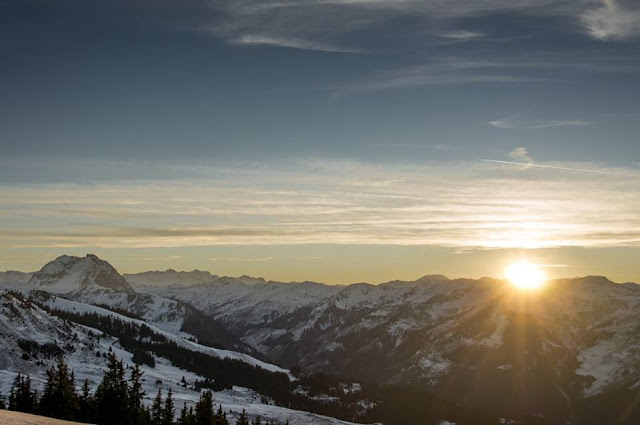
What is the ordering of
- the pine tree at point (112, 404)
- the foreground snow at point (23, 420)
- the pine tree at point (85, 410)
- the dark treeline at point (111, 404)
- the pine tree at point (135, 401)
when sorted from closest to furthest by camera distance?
the foreground snow at point (23, 420)
the pine tree at point (112, 404)
the dark treeline at point (111, 404)
the pine tree at point (85, 410)
the pine tree at point (135, 401)

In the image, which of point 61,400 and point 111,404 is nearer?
point 111,404

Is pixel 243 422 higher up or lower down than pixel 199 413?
lower down

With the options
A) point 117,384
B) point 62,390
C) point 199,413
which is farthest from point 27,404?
point 199,413

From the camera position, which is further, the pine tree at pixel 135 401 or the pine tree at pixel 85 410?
the pine tree at pixel 135 401

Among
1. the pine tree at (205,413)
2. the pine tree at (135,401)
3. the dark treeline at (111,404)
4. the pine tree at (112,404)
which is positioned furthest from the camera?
the pine tree at (135,401)

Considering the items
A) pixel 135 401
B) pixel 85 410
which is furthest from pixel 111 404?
pixel 85 410

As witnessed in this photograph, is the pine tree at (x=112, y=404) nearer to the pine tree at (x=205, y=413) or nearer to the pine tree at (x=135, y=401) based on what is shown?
the pine tree at (x=135, y=401)

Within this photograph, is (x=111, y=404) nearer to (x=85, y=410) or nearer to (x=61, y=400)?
(x=61, y=400)

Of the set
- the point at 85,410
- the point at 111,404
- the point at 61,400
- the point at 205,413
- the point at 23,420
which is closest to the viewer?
the point at 23,420

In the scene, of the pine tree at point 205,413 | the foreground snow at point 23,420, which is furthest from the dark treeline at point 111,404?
the foreground snow at point 23,420

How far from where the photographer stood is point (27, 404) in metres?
117

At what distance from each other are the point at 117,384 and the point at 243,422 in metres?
45.7

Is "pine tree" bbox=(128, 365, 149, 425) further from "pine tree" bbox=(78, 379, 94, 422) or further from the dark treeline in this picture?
"pine tree" bbox=(78, 379, 94, 422)

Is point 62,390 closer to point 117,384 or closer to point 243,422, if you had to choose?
point 117,384
